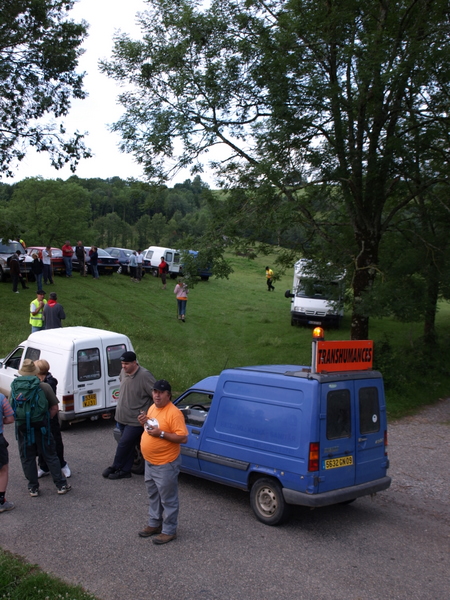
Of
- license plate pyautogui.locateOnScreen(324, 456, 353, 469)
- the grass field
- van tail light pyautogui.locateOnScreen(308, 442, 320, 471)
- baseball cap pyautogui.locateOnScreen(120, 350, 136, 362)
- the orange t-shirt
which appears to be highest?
baseball cap pyautogui.locateOnScreen(120, 350, 136, 362)

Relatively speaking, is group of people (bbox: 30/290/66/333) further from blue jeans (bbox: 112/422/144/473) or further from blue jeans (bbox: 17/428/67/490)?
→ blue jeans (bbox: 17/428/67/490)

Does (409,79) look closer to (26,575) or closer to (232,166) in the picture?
→ (232,166)

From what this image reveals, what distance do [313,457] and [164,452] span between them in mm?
1685

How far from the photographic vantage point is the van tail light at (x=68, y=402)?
10469 millimetres

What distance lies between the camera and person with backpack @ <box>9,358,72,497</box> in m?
6.97

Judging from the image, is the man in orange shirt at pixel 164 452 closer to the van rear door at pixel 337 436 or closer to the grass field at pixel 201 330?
the van rear door at pixel 337 436

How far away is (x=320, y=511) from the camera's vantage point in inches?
284

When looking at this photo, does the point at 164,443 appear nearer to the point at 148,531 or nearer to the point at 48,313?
the point at 148,531

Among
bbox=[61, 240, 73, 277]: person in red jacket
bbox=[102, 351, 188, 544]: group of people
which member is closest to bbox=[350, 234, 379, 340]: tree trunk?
bbox=[102, 351, 188, 544]: group of people

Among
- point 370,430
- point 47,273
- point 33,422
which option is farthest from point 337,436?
point 47,273

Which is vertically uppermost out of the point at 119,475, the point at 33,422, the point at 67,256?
the point at 67,256

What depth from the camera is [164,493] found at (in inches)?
228

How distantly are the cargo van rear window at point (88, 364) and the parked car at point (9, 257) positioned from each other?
55.2 ft

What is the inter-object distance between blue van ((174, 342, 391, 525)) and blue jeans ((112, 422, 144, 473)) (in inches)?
32.8
